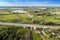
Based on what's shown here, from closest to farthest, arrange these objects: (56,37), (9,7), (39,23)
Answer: (56,37) < (39,23) < (9,7)

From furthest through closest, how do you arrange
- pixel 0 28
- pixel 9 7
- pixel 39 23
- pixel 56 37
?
pixel 9 7 → pixel 39 23 → pixel 0 28 → pixel 56 37

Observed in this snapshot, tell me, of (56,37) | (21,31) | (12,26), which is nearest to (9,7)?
(12,26)

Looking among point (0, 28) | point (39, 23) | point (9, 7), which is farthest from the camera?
point (9, 7)

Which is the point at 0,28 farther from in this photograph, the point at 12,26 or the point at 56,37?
the point at 56,37

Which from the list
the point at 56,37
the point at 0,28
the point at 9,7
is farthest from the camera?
the point at 9,7

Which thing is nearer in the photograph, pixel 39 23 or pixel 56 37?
pixel 56 37

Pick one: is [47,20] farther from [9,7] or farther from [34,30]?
[9,7]

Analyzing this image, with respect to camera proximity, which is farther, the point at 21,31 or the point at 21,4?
the point at 21,4

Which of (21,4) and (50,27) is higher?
(21,4)

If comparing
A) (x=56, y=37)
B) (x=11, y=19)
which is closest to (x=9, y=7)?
(x=11, y=19)

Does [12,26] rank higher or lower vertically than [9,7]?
lower
